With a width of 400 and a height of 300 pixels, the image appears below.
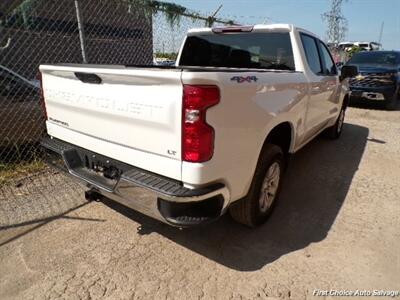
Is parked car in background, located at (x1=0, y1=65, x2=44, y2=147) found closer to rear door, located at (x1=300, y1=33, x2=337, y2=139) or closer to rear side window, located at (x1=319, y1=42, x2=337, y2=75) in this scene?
rear door, located at (x1=300, y1=33, x2=337, y2=139)

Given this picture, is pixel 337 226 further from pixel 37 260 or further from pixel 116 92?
pixel 37 260

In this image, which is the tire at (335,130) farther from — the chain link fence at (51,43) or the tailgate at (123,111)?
the tailgate at (123,111)

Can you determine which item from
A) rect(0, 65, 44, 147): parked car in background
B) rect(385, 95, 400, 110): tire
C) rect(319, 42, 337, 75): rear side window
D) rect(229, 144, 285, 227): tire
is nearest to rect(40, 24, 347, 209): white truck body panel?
rect(229, 144, 285, 227): tire

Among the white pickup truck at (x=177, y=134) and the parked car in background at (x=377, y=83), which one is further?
the parked car in background at (x=377, y=83)

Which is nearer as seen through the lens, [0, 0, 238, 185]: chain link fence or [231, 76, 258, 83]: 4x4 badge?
[231, 76, 258, 83]: 4x4 badge

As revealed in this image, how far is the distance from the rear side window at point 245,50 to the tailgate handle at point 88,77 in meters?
1.96

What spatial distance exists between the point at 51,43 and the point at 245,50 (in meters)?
7.94

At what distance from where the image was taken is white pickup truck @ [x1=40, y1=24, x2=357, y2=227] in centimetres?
216

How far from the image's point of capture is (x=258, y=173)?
2865 millimetres

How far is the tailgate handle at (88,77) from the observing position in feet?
8.34

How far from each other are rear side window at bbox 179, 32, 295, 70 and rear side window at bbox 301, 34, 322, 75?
0.31 m

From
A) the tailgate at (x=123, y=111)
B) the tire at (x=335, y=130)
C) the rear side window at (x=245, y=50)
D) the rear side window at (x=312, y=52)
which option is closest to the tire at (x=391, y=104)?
the tire at (x=335, y=130)

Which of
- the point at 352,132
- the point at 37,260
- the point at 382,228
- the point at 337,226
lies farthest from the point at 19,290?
the point at 352,132

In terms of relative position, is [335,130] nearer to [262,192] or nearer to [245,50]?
[245,50]
